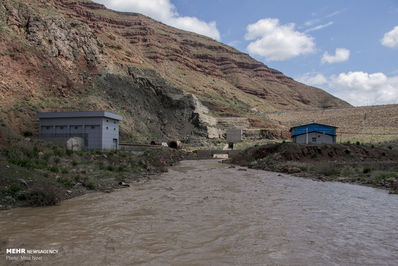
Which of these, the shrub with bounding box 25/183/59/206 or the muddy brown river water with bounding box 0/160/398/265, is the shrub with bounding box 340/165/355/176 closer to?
the muddy brown river water with bounding box 0/160/398/265

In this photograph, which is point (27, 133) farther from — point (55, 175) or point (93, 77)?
point (93, 77)

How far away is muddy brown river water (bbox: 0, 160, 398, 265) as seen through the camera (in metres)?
5.39

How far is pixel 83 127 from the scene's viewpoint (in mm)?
29766

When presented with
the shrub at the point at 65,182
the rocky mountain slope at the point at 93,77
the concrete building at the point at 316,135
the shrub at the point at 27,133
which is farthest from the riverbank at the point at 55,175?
the concrete building at the point at 316,135

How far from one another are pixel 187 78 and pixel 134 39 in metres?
26.9

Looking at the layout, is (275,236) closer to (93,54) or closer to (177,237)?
(177,237)

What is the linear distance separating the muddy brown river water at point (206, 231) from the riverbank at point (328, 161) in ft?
25.4

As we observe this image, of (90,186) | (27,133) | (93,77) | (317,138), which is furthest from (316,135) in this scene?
(93,77)

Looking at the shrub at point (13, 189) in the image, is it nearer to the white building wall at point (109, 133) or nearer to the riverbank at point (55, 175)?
the riverbank at point (55, 175)

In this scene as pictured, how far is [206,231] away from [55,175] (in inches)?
333

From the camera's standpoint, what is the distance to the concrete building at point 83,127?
2939 centimetres

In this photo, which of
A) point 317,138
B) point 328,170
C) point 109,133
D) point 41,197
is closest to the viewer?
point 41,197

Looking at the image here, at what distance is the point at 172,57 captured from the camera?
96688 millimetres

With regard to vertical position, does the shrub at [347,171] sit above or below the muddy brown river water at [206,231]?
above
